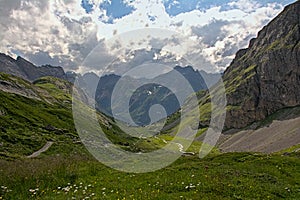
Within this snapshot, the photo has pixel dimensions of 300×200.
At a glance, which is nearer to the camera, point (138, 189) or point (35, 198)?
point (35, 198)

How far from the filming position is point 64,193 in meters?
21.0

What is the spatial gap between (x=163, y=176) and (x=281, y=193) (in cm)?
922

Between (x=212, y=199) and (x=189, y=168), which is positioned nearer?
(x=212, y=199)

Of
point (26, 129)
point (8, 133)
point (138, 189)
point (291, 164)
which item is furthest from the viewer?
point (26, 129)

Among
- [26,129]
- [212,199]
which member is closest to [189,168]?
[212,199]

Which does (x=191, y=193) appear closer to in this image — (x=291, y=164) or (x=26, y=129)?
(x=291, y=164)

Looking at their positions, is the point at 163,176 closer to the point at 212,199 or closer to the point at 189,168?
the point at 189,168

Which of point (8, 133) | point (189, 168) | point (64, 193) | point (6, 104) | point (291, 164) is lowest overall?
point (291, 164)

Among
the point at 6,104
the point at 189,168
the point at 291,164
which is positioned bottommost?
the point at 291,164

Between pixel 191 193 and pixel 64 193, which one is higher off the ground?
pixel 64 193

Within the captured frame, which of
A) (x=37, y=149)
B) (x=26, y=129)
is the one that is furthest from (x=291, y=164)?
(x=26, y=129)

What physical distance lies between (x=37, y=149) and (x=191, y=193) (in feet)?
267

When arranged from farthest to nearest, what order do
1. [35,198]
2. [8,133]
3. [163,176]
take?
[8,133] → [163,176] → [35,198]

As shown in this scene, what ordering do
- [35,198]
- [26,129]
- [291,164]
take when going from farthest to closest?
[26,129] < [291,164] < [35,198]
